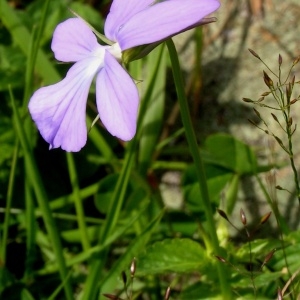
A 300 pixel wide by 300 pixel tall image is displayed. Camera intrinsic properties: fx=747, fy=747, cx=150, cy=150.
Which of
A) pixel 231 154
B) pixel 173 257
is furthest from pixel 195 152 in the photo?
pixel 231 154

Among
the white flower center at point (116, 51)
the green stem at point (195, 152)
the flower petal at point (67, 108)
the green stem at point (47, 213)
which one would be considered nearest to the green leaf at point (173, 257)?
the green stem at point (195, 152)

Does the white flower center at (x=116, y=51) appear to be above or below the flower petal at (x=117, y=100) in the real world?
above

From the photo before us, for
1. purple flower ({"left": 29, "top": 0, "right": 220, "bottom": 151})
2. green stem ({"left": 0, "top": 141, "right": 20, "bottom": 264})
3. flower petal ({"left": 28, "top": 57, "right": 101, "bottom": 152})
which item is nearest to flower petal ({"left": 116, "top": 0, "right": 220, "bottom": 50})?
purple flower ({"left": 29, "top": 0, "right": 220, "bottom": 151})

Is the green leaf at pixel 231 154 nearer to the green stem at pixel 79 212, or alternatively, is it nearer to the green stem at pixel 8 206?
the green stem at pixel 79 212

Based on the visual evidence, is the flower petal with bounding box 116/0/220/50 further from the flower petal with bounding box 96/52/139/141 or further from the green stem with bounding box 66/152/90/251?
the green stem with bounding box 66/152/90/251

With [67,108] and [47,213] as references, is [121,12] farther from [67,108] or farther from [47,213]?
[47,213]

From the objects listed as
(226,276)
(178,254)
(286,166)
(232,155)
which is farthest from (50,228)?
(286,166)
